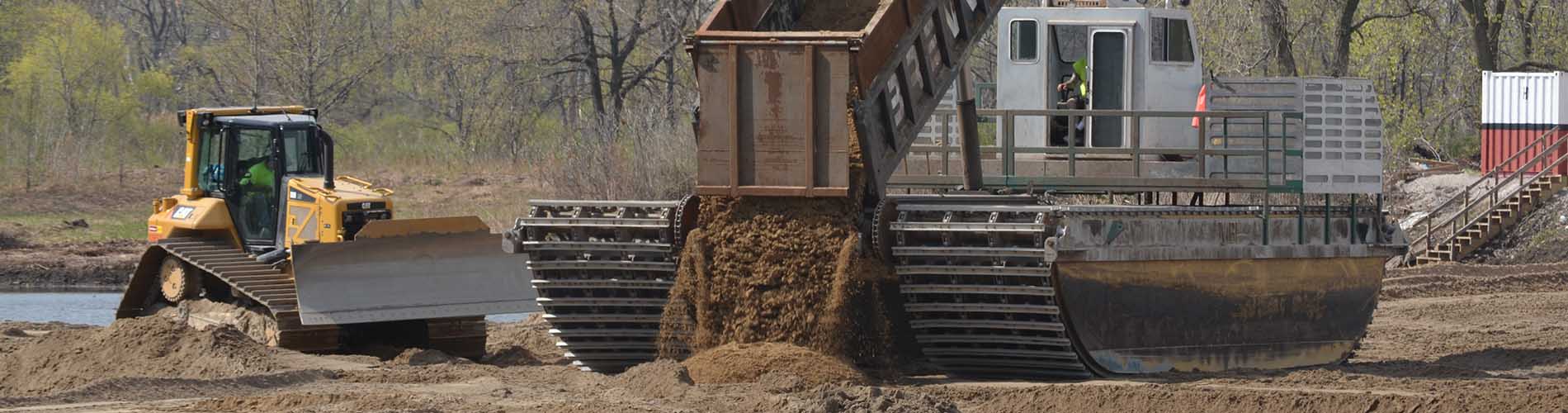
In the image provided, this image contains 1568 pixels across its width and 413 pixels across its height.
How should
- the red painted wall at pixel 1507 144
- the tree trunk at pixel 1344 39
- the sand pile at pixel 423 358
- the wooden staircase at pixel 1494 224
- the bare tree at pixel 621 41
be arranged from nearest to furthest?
the sand pile at pixel 423 358
the wooden staircase at pixel 1494 224
the red painted wall at pixel 1507 144
the tree trunk at pixel 1344 39
the bare tree at pixel 621 41

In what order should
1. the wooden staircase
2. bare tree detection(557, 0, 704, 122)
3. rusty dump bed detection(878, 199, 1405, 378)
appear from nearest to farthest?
rusty dump bed detection(878, 199, 1405, 378) → the wooden staircase → bare tree detection(557, 0, 704, 122)

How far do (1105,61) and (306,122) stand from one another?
6.87 m

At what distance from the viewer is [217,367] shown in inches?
556

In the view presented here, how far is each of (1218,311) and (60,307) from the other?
16807mm

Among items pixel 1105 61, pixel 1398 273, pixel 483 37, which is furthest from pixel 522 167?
pixel 1105 61

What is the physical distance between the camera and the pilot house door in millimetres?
16328

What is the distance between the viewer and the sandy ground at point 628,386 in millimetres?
11344

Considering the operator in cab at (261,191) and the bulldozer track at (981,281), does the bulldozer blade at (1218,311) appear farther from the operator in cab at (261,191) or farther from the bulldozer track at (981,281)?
the operator in cab at (261,191)

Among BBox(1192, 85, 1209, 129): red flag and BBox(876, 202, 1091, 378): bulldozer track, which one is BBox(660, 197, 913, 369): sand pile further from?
BBox(1192, 85, 1209, 129): red flag

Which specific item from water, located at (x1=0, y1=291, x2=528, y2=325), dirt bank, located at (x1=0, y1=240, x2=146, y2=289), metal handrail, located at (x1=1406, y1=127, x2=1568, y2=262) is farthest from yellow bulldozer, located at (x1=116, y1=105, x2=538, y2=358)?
metal handrail, located at (x1=1406, y1=127, x2=1568, y2=262)

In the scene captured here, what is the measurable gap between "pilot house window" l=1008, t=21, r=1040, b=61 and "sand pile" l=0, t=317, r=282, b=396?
641cm

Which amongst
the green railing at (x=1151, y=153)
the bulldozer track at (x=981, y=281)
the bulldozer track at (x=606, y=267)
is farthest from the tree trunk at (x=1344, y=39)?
the bulldozer track at (x=606, y=267)

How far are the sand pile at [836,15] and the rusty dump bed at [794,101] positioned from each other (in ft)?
1.62

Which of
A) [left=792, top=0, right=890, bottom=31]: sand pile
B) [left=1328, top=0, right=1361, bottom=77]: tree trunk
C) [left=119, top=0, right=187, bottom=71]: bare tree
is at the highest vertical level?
[left=119, top=0, right=187, bottom=71]: bare tree
